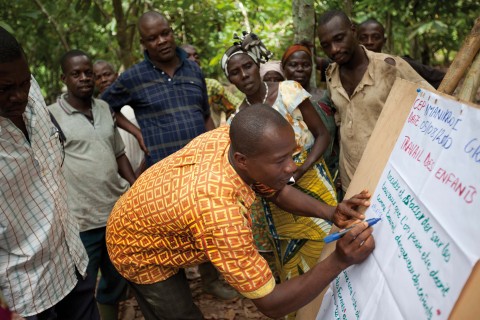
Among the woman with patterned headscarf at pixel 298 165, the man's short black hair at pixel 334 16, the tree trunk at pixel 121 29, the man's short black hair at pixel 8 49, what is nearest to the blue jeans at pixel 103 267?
the woman with patterned headscarf at pixel 298 165

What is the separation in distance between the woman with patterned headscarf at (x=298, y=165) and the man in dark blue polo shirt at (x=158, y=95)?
1.82 ft

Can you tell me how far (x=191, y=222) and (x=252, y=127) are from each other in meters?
0.41

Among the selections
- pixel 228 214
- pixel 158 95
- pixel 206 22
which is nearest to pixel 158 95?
pixel 158 95

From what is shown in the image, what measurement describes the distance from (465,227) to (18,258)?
160 centimetres

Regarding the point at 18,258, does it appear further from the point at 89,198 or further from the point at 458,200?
the point at 458,200

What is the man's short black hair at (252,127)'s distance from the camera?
148 centimetres

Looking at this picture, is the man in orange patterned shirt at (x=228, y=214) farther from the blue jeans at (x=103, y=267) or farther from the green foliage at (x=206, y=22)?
the green foliage at (x=206, y=22)

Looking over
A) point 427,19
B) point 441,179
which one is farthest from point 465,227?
point 427,19

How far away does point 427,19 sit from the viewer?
15.6 ft

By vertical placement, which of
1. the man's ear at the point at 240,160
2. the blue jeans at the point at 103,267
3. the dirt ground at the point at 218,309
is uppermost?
the man's ear at the point at 240,160

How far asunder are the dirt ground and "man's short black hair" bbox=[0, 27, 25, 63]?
230 cm

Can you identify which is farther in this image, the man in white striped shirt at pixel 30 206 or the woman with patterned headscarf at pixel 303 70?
the woman with patterned headscarf at pixel 303 70

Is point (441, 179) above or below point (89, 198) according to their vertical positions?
above

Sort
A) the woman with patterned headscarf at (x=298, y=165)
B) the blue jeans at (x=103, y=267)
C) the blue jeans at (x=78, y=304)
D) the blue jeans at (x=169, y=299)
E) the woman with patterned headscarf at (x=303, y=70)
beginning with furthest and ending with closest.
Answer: the woman with patterned headscarf at (x=303, y=70) → the blue jeans at (x=103, y=267) → the woman with patterned headscarf at (x=298, y=165) → the blue jeans at (x=78, y=304) → the blue jeans at (x=169, y=299)
